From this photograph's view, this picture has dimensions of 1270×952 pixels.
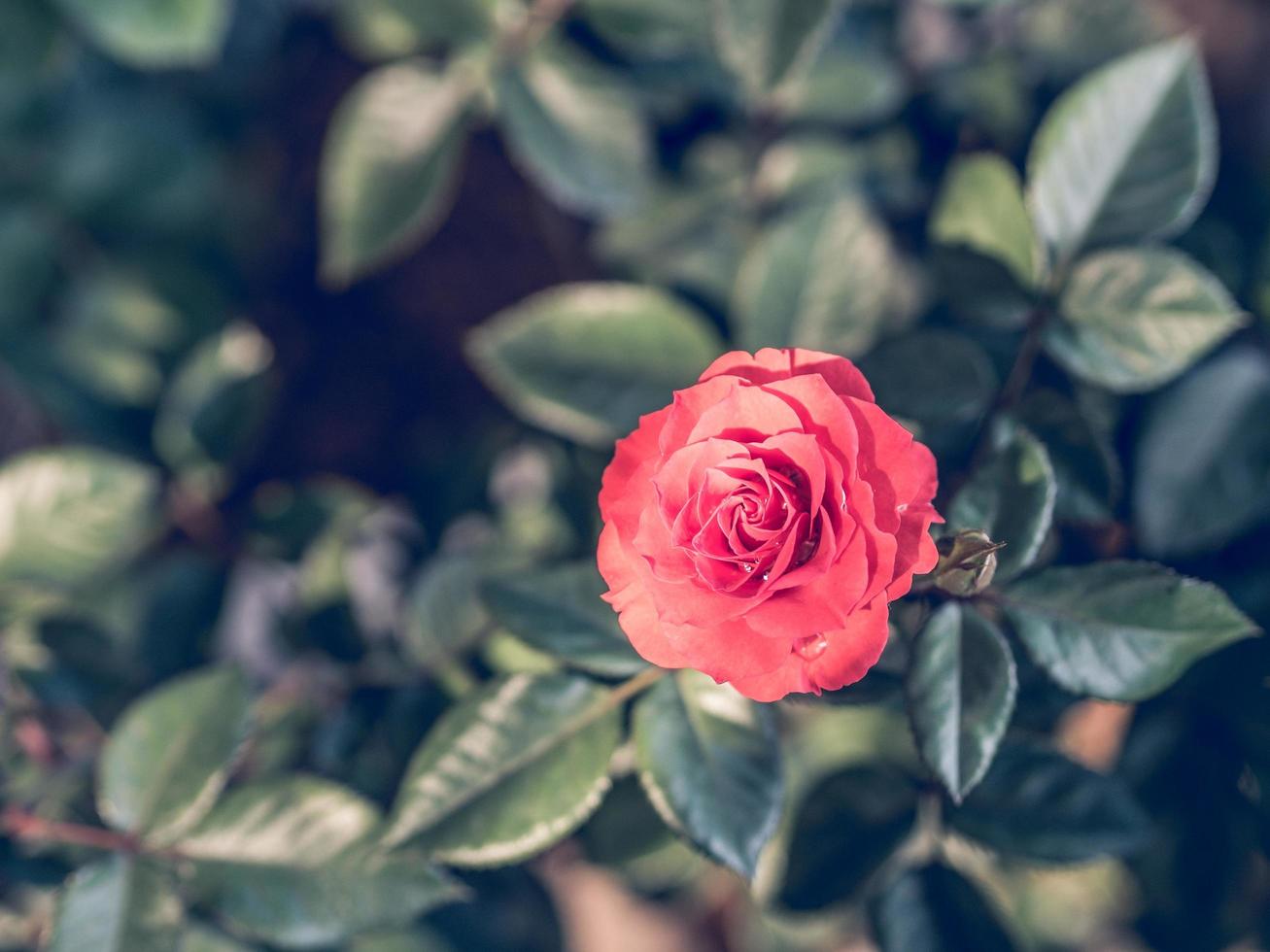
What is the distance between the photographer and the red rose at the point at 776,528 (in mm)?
469

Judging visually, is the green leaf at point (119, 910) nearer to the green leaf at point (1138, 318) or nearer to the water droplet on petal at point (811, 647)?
the water droplet on petal at point (811, 647)

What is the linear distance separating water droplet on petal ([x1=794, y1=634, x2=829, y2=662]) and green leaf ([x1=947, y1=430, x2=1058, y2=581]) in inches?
5.1

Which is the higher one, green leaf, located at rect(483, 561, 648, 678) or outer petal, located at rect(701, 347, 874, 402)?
outer petal, located at rect(701, 347, 874, 402)

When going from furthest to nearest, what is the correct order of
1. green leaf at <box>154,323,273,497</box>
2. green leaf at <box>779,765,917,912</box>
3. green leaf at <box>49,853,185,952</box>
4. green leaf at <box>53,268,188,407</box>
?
green leaf at <box>53,268,188,407</box> < green leaf at <box>154,323,273,497</box> < green leaf at <box>779,765,917,912</box> < green leaf at <box>49,853,185,952</box>

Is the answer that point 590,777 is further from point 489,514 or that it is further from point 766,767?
point 489,514

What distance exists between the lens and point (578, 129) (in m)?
0.91

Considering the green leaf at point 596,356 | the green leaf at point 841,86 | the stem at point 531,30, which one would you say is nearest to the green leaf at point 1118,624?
the green leaf at point 596,356

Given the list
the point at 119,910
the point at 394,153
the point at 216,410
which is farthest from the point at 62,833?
the point at 394,153

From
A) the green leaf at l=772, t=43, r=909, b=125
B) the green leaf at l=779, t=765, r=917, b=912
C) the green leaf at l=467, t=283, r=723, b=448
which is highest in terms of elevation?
the green leaf at l=772, t=43, r=909, b=125

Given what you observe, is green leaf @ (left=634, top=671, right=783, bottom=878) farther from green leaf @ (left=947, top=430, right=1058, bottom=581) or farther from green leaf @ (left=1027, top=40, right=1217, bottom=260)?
green leaf @ (left=1027, top=40, right=1217, bottom=260)

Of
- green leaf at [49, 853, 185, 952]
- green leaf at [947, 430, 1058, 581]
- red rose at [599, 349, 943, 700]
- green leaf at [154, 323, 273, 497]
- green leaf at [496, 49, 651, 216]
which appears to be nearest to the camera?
red rose at [599, 349, 943, 700]

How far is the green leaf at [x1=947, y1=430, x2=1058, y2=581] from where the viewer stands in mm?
574

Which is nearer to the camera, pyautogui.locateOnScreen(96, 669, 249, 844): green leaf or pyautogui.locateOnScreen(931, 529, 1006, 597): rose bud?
pyautogui.locateOnScreen(931, 529, 1006, 597): rose bud

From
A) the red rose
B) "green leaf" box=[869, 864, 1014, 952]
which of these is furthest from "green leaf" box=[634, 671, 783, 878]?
"green leaf" box=[869, 864, 1014, 952]
